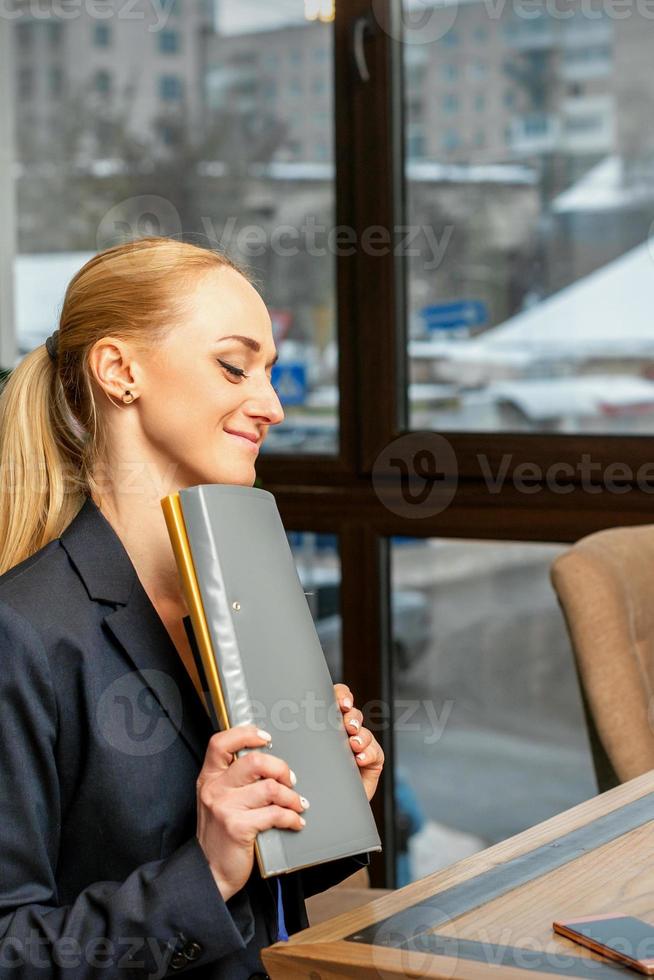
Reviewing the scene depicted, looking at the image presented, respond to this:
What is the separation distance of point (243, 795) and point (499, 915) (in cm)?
21

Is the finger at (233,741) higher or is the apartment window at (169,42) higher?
the apartment window at (169,42)

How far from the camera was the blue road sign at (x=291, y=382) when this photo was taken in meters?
2.80

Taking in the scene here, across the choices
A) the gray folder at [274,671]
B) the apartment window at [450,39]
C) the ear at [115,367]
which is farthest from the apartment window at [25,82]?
the gray folder at [274,671]

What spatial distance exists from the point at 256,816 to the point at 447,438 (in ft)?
5.42

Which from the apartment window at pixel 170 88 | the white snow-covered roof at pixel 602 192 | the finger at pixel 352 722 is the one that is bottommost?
the finger at pixel 352 722

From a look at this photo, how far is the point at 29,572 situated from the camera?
1175mm

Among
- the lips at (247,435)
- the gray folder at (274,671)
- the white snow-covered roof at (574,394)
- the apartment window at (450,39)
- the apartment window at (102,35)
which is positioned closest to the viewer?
the gray folder at (274,671)

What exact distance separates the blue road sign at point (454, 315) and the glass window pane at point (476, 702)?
44cm

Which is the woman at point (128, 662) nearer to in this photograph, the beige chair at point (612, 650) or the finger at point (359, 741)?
the finger at point (359, 741)

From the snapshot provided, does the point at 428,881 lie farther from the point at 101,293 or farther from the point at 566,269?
the point at 566,269

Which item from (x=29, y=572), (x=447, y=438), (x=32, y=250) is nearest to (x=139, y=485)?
(x=29, y=572)

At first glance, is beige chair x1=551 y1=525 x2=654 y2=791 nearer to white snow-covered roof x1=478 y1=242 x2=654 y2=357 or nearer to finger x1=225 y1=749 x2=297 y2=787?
white snow-covered roof x1=478 y1=242 x2=654 y2=357

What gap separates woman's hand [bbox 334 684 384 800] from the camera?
1130 millimetres

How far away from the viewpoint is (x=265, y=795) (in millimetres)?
977
